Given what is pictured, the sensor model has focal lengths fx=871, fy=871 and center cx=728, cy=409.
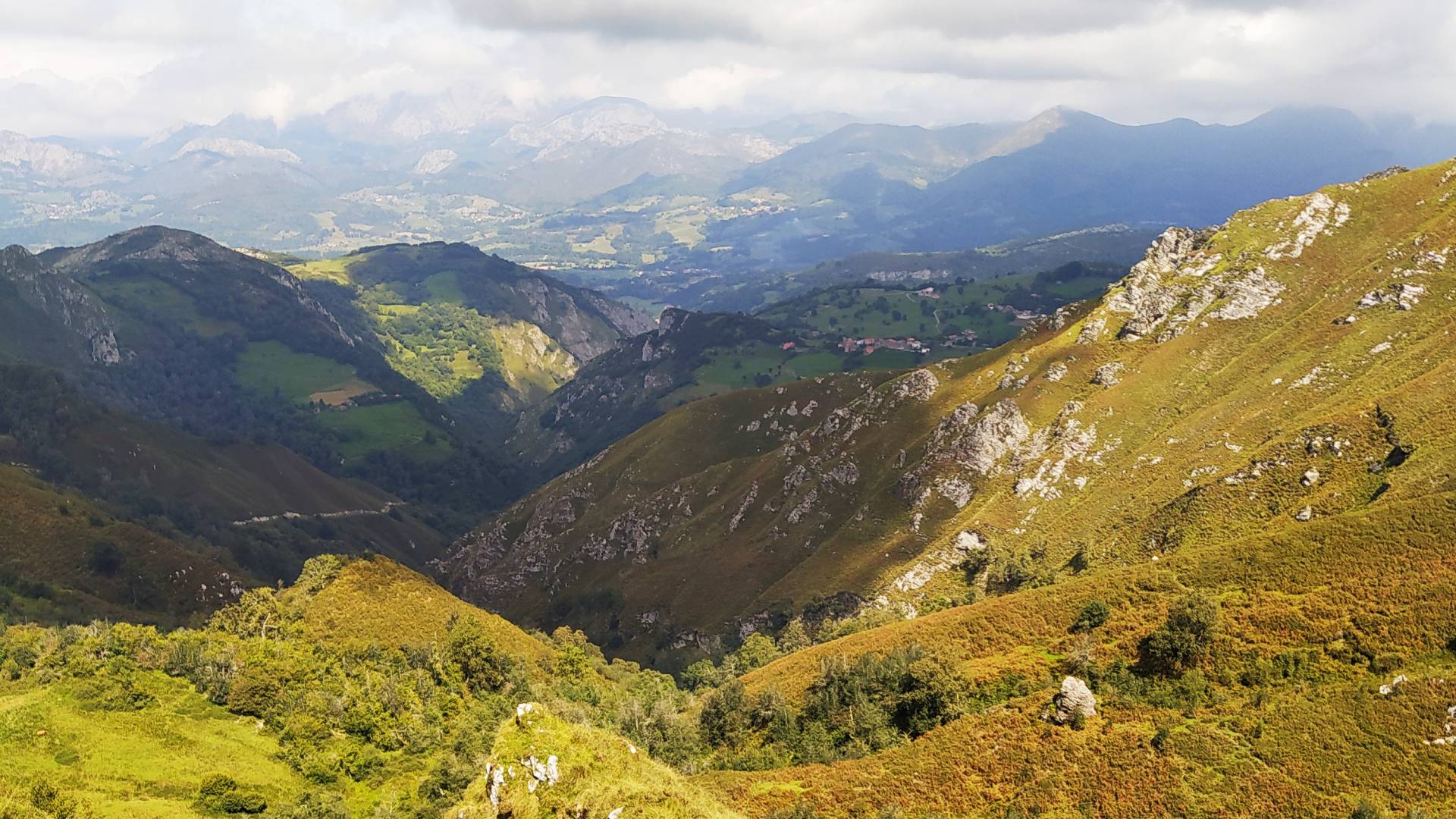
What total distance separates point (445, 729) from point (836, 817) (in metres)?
49.5

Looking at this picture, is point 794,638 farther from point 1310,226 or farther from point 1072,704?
point 1310,226

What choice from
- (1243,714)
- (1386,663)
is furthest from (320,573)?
(1386,663)

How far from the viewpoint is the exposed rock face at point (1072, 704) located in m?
58.7

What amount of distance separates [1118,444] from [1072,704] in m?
77.1

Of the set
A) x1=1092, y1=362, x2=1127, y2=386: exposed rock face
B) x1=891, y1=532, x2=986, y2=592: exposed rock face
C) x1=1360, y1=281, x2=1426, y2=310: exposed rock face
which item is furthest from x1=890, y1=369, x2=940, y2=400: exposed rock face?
x1=1360, y1=281, x2=1426, y2=310: exposed rock face

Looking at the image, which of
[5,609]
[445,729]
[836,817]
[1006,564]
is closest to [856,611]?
[1006,564]

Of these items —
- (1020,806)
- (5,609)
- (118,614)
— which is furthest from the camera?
(118,614)

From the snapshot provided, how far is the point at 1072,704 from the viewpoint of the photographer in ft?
193

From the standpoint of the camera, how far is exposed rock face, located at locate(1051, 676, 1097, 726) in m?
58.7

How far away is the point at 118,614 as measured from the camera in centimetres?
13925

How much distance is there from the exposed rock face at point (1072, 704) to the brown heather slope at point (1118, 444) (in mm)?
28578

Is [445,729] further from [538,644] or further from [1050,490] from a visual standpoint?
[1050,490]

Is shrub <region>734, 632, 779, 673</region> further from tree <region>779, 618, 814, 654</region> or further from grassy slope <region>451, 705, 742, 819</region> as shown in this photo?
grassy slope <region>451, 705, 742, 819</region>

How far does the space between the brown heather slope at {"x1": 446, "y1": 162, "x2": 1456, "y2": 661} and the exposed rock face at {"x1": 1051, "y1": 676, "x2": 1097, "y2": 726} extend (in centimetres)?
2858
